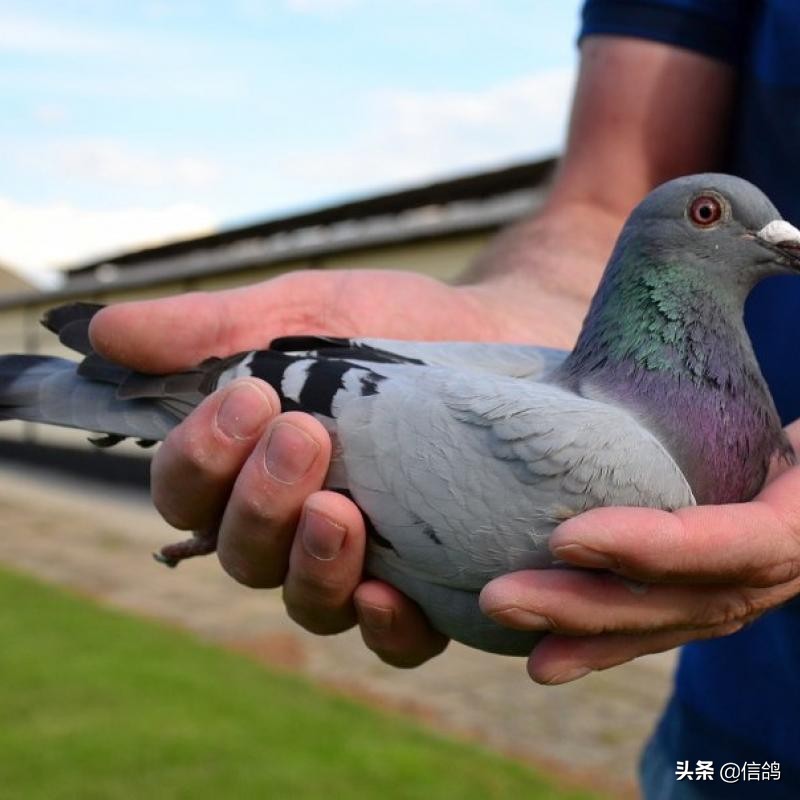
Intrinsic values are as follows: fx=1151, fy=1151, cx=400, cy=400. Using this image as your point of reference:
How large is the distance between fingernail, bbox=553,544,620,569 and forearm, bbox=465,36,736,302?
46.0 inches

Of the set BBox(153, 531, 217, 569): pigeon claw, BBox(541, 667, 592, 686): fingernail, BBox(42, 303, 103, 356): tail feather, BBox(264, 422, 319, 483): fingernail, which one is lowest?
BBox(153, 531, 217, 569): pigeon claw

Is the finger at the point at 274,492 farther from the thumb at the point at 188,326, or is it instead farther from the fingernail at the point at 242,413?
the thumb at the point at 188,326

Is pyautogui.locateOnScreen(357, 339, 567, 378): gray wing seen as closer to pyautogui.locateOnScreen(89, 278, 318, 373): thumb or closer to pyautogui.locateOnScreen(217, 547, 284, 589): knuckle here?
pyautogui.locateOnScreen(89, 278, 318, 373): thumb

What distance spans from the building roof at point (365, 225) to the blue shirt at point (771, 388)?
3753 mm

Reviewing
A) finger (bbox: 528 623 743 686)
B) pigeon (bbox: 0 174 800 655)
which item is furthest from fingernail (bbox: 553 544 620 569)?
finger (bbox: 528 623 743 686)

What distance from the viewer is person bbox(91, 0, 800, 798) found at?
1753 mm

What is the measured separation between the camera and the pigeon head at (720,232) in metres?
1.96

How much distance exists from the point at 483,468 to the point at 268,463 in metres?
0.37

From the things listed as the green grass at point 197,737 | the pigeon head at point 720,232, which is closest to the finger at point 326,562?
the pigeon head at point 720,232

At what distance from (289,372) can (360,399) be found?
17 cm

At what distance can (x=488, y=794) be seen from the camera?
4754mm

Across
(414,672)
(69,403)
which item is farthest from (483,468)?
(414,672)

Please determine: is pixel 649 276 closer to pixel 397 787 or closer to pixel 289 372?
pixel 289 372

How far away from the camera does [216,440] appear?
78.0 inches
